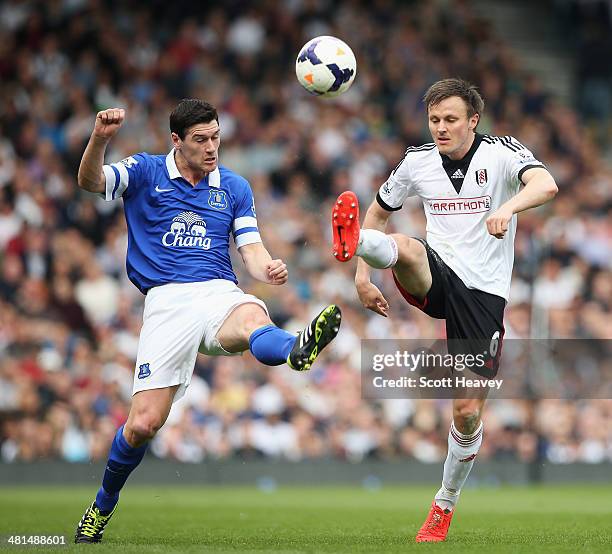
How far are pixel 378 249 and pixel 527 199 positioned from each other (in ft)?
3.17

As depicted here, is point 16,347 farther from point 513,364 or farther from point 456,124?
point 456,124

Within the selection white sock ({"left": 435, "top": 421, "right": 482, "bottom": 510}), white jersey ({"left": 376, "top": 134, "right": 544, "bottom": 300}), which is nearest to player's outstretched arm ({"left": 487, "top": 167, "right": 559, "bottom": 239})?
white jersey ({"left": 376, "top": 134, "right": 544, "bottom": 300})

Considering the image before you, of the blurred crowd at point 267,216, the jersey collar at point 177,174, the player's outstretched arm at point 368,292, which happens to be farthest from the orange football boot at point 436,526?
→ the blurred crowd at point 267,216

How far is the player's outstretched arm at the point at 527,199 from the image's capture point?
747 centimetres

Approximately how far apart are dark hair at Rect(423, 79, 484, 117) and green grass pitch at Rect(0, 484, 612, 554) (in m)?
2.86

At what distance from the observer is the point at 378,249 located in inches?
316

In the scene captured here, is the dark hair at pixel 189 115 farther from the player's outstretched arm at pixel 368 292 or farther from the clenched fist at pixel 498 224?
the clenched fist at pixel 498 224

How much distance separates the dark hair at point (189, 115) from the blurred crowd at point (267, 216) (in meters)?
7.81

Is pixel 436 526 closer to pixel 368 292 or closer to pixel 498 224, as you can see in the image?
pixel 368 292

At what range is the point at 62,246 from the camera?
1738 centimetres

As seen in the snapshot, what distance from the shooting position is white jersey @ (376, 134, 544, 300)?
8.59 metres

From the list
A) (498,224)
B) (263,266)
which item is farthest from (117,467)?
(498,224)

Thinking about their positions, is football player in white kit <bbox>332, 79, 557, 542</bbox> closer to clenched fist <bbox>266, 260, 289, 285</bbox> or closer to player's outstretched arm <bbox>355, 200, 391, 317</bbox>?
player's outstretched arm <bbox>355, 200, 391, 317</bbox>

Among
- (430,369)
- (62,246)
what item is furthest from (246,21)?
(430,369)
